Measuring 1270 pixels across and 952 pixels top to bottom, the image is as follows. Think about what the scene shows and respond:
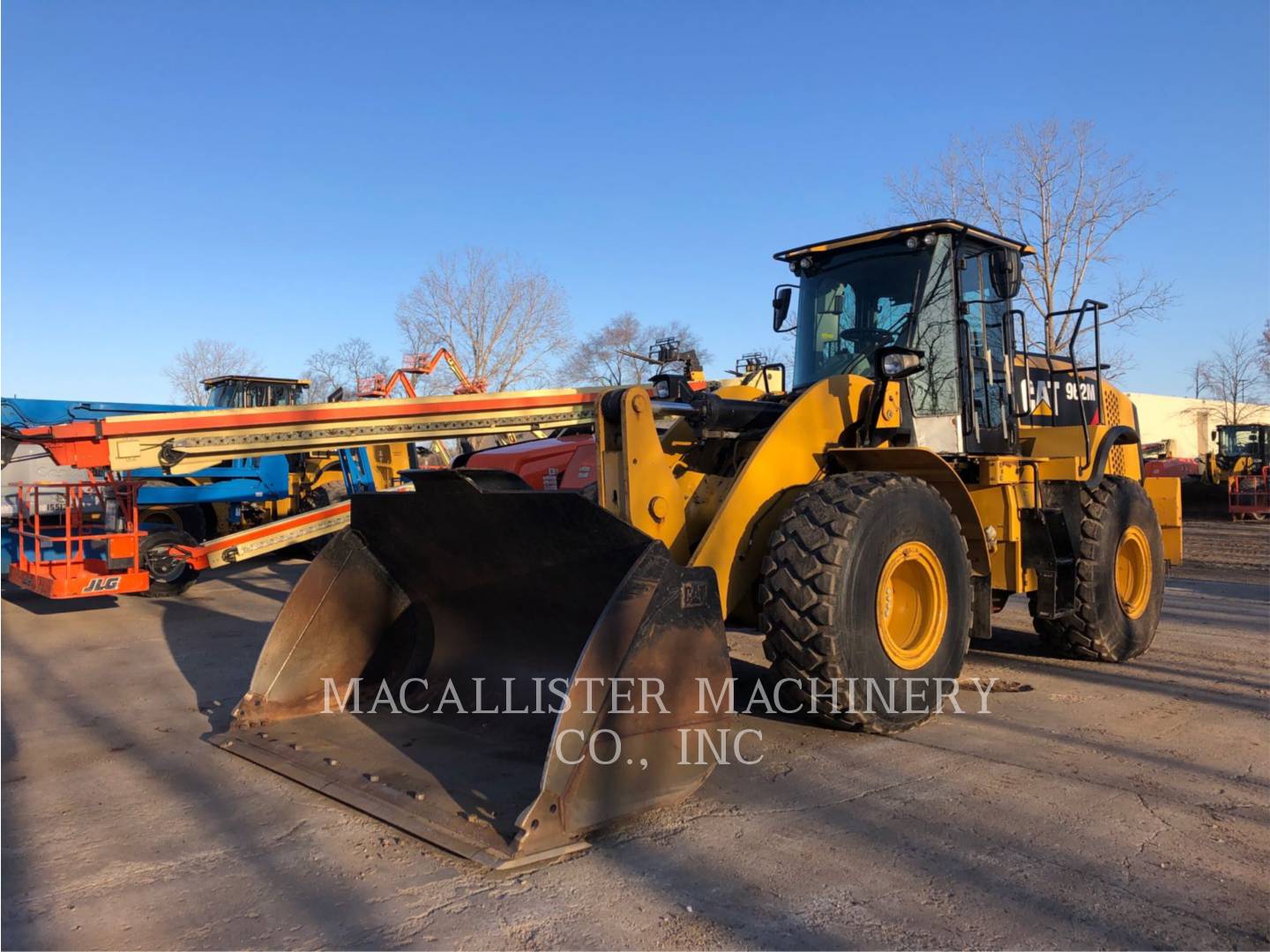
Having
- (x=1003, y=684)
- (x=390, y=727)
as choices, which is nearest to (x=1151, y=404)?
(x=1003, y=684)

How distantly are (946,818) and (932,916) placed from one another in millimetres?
889

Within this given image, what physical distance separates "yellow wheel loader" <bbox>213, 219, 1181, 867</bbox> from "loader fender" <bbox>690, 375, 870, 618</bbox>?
0.01m

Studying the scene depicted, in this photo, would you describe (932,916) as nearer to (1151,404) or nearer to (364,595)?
(364,595)

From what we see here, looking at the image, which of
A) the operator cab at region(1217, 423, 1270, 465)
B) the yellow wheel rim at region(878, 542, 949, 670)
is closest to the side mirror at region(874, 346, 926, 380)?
the yellow wheel rim at region(878, 542, 949, 670)

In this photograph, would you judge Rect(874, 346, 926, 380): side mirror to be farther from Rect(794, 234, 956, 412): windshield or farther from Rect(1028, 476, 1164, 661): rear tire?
Rect(1028, 476, 1164, 661): rear tire

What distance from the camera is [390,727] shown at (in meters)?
4.95

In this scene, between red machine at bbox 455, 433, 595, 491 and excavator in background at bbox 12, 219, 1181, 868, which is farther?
red machine at bbox 455, 433, 595, 491

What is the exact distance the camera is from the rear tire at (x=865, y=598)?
4.43m

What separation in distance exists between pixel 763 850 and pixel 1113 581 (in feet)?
14.3


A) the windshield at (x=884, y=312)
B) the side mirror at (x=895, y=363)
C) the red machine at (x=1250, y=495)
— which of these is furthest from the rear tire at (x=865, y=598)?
the red machine at (x=1250, y=495)

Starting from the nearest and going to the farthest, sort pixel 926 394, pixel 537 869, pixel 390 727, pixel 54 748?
pixel 537 869, pixel 390 727, pixel 54 748, pixel 926 394

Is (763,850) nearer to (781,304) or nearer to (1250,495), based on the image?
(781,304)

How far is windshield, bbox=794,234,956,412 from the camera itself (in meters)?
6.02

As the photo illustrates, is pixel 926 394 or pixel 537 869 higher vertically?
pixel 926 394
